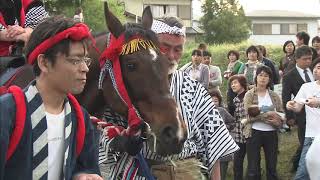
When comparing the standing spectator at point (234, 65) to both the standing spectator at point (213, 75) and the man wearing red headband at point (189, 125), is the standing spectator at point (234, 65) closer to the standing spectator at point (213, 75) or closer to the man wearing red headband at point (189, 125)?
the standing spectator at point (213, 75)

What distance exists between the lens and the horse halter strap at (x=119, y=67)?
11.2ft

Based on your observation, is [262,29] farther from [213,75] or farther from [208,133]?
[208,133]

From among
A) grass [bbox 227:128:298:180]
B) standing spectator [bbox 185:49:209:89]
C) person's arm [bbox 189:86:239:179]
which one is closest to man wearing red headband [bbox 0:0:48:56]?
person's arm [bbox 189:86:239:179]

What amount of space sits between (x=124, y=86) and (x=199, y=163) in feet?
2.51

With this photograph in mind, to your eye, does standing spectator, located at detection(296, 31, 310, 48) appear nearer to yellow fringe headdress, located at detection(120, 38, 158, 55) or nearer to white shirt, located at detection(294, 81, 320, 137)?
white shirt, located at detection(294, 81, 320, 137)

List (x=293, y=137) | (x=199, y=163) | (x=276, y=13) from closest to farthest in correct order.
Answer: (x=199, y=163)
(x=293, y=137)
(x=276, y=13)

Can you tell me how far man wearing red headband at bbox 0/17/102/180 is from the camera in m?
2.44

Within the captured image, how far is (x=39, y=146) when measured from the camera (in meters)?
2.54

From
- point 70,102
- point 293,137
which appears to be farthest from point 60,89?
point 293,137

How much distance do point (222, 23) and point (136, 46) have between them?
34287 millimetres

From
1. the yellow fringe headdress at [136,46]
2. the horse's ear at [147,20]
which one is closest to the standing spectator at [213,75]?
the horse's ear at [147,20]

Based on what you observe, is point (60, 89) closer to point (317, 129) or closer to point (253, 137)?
point (317, 129)

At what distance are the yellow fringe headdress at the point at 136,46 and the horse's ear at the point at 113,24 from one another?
6.4 inches

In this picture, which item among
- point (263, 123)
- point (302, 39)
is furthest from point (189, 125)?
point (302, 39)
